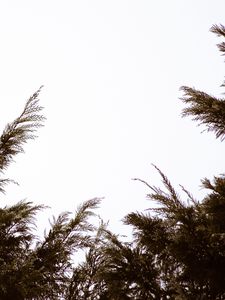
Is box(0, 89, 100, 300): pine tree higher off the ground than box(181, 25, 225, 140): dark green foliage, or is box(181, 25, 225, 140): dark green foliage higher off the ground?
box(181, 25, 225, 140): dark green foliage

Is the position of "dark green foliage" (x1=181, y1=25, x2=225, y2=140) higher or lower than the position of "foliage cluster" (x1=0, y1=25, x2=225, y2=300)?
higher

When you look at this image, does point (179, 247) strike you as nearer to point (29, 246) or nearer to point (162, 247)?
point (162, 247)

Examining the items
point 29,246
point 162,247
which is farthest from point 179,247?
point 29,246

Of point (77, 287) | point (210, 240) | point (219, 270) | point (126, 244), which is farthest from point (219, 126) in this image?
point (77, 287)

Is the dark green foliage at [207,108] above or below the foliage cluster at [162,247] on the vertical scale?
above

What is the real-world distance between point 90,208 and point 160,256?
3415 mm

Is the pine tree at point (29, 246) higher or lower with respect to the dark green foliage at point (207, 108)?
lower

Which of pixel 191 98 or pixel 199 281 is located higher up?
pixel 191 98

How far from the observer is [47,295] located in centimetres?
641

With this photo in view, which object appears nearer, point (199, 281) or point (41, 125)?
point (199, 281)

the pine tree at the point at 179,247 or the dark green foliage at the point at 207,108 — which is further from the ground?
the dark green foliage at the point at 207,108

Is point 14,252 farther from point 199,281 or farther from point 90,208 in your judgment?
point 199,281

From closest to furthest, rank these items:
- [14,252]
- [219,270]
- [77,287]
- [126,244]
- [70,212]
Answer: [219,270]
[126,244]
[14,252]
[70,212]
[77,287]

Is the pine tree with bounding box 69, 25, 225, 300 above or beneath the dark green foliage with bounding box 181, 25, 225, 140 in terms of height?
beneath
